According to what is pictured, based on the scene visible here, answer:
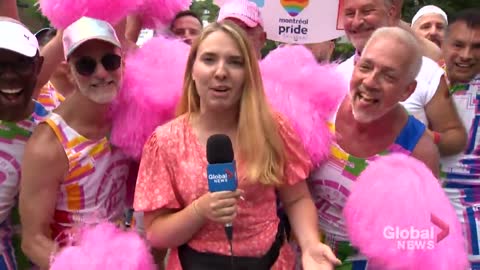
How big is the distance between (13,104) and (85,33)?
410 mm

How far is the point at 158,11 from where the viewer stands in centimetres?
309

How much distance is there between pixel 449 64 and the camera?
3.19 metres

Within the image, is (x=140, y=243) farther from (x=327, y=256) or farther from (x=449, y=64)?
(x=449, y=64)

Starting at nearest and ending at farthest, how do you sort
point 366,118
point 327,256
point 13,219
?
point 327,256, point 366,118, point 13,219

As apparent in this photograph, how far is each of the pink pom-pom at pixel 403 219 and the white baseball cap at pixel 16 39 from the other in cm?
143

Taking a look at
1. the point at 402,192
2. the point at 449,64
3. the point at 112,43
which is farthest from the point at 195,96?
the point at 449,64

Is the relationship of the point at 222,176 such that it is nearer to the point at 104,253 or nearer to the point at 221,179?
the point at 221,179

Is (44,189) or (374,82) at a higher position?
(374,82)

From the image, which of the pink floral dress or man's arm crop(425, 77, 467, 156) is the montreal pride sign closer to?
man's arm crop(425, 77, 467, 156)

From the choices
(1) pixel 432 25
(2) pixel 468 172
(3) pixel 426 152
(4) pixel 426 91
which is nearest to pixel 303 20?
(4) pixel 426 91

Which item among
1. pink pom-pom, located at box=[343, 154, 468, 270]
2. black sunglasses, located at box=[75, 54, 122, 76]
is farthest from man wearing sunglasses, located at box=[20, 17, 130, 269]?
pink pom-pom, located at box=[343, 154, 468, 270]

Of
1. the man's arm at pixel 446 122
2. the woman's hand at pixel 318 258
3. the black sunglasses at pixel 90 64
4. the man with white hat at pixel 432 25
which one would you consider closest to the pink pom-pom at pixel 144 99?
the black sunglasses at pixel 90 64

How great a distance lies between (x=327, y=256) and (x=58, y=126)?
1.17m

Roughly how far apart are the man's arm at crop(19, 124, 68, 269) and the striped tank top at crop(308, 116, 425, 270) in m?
1.08
